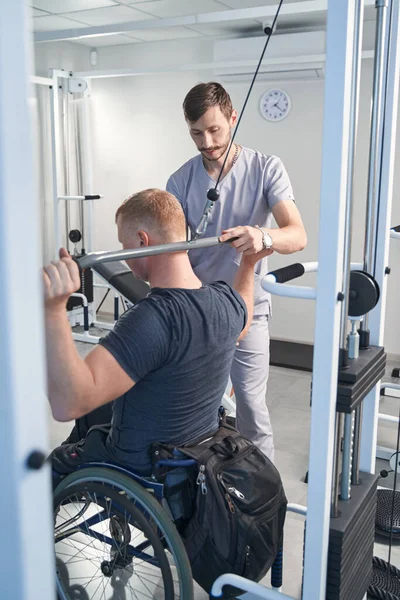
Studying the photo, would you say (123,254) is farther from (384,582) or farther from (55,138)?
(55,138)

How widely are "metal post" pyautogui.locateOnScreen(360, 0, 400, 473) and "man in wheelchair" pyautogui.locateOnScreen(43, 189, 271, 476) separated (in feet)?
1.24

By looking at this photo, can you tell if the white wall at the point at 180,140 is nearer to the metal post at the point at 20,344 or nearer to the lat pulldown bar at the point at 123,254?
the lat pulldown bar at the point at 123,254

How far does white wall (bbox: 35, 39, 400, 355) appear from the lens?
4.94 meters

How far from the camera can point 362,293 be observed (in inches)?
57.2

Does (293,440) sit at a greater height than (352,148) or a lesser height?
lesser

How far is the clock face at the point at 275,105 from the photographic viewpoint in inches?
199

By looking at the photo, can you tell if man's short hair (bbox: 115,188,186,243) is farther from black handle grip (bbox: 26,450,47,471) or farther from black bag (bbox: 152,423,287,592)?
black handle grip (bbox: 26,450,47,471)

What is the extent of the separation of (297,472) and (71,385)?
1.98 m

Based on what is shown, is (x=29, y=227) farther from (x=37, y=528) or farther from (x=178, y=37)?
(x=178, y=37)

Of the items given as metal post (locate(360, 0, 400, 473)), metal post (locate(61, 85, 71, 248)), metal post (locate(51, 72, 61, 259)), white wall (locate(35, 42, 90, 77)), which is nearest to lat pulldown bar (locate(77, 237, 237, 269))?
metal post (locate(360, 0, 400, 473))

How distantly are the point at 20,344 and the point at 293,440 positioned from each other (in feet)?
9.32

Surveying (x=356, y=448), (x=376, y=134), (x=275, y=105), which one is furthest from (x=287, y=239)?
(x=275, y=105)

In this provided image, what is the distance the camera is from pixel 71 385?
1135 mm

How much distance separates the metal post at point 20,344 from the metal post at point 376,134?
45.6 inches
